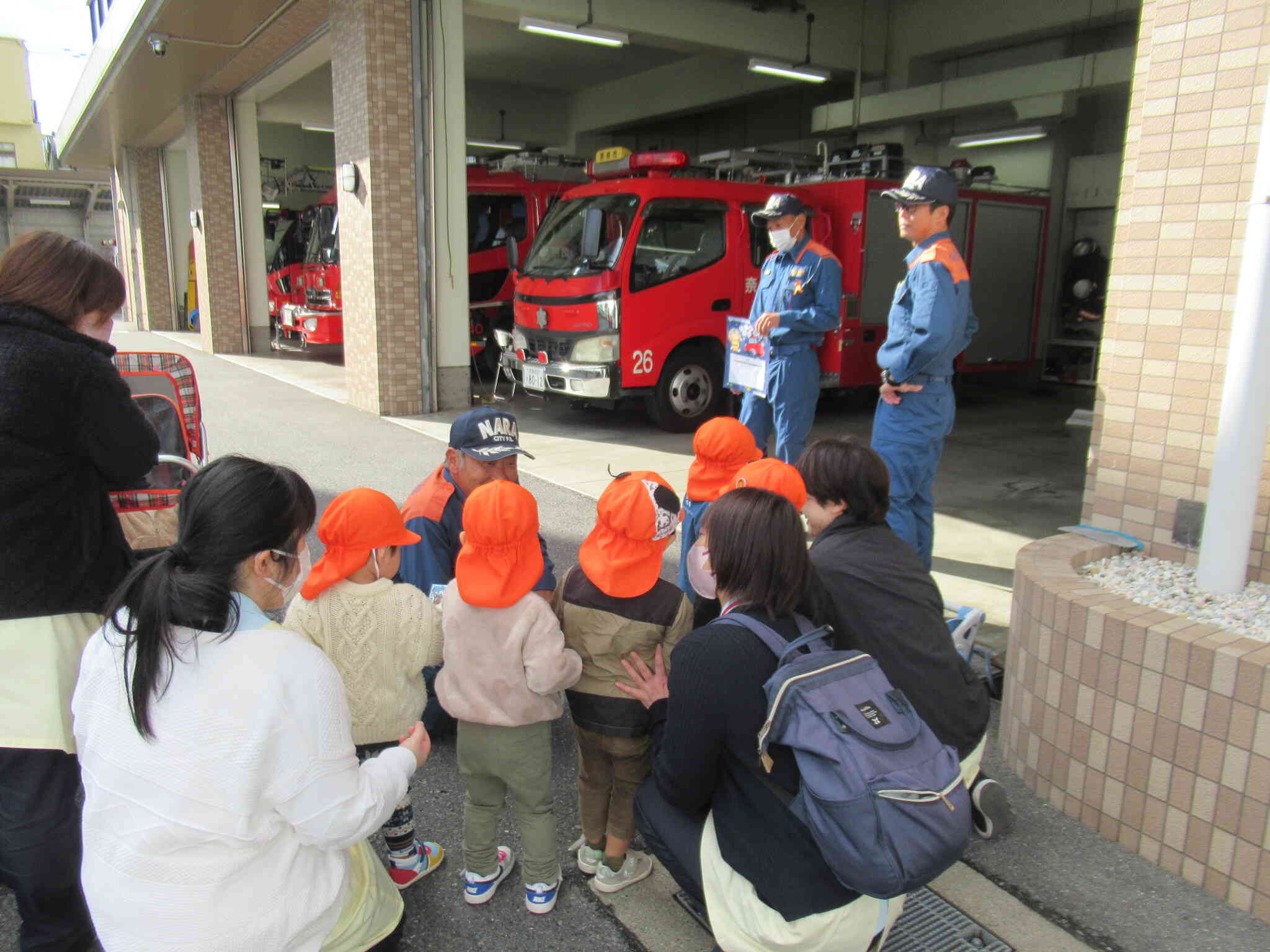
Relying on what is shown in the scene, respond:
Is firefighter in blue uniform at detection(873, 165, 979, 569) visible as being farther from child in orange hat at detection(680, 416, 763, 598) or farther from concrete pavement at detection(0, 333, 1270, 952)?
child in orange hat at detection(680, 416, 763, 598)

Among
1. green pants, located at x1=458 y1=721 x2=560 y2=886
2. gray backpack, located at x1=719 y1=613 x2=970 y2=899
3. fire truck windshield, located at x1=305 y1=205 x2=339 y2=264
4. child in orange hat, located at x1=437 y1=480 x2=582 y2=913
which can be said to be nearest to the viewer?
gray backpack, located at x1=719 y1=613 x2=970 y2=899

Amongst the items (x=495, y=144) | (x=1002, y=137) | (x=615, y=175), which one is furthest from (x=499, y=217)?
(x=495, y=144)

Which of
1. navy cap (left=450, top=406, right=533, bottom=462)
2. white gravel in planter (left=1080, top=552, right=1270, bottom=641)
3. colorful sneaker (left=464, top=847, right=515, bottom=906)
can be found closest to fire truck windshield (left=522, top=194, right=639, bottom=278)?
navy cap (left=450, top=406, right=533, bottom=462)

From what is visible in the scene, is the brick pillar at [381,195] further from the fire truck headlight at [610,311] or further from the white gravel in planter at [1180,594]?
the white gravel in planter at [1180,594]

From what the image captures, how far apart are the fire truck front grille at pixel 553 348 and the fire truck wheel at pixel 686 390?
972mm

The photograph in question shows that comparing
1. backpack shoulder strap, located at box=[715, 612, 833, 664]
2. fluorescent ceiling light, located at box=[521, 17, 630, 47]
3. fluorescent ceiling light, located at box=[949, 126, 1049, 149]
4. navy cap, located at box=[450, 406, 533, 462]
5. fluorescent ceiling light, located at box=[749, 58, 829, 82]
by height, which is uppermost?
fluorescent ceiling light, located at box=[749, 58, 829, 82]

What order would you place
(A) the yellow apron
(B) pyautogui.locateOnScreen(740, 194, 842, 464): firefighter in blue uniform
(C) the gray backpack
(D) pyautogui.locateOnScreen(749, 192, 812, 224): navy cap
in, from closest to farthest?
(C) the gray backpack → (A) the yellow apron → (B) pyautogui.locateOnScreen(740, 194, 842, 464): firefighter in blue uniform → (D) pyautogui.locateOnScreen(749, 192, 812, 224): navy cap

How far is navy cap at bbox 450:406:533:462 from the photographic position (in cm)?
311

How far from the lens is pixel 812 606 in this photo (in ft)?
7.04

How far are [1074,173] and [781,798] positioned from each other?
14.4m

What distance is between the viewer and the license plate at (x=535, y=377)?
9391 mm

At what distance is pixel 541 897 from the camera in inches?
94.2

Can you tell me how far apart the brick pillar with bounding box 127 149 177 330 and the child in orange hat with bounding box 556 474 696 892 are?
77.6ft

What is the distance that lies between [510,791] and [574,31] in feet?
35.2
